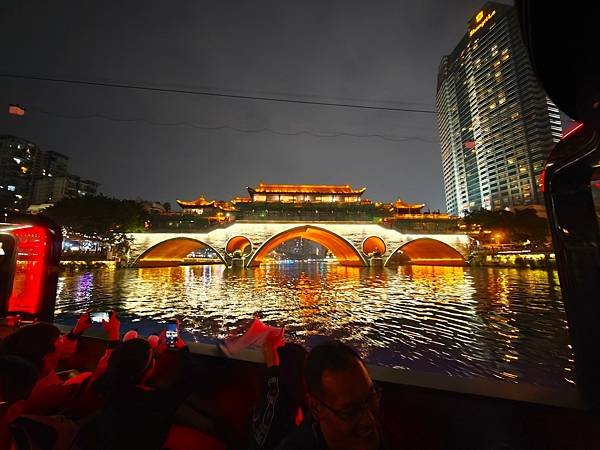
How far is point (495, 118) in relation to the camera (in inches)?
2712

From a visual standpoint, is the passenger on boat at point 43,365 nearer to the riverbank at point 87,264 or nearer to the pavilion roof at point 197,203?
the riverbank at point 87,264

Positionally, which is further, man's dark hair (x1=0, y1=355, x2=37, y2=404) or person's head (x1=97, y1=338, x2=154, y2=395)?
person's head (x1=97, y1=338, x2=154, y2=395)

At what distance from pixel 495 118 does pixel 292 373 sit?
296 ft

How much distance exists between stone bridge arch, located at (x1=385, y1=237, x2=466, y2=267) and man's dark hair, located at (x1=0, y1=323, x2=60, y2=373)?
3017 centimetres

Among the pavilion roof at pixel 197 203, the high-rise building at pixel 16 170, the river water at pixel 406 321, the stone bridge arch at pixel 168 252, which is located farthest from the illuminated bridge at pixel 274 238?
the high-rise building at pixel 16 170

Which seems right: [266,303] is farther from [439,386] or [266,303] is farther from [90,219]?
[90,219]

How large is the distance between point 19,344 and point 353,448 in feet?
7.64

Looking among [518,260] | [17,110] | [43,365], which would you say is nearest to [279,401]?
[43,365]

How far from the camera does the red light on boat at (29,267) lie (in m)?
4.02

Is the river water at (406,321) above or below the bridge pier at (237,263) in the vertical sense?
below

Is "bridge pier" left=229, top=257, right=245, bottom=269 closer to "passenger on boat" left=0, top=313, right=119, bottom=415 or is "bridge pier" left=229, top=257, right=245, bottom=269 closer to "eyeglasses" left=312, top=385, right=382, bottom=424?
"passenger on boat" left=0, top=313, right=119, bottom=415

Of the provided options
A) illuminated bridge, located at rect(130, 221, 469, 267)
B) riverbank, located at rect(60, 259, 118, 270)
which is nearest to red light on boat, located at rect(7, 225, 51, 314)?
illuminated bridge, located at rect(130, 221, 469, 267)

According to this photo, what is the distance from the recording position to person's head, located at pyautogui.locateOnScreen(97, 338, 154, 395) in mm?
1485

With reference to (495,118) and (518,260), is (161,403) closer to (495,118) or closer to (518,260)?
(518,260)
